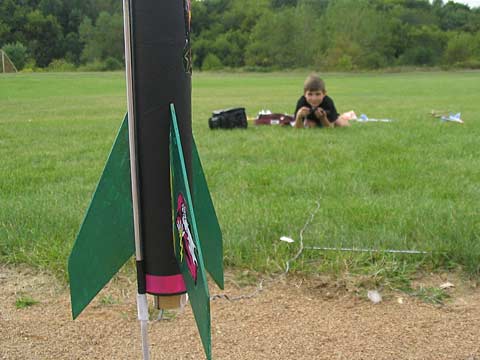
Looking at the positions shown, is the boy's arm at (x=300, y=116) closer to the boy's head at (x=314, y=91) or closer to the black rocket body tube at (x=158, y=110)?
the boy's head at (x=314, y=91)

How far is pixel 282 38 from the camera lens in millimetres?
70562

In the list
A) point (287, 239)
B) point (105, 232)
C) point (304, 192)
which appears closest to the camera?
point (105, 232)

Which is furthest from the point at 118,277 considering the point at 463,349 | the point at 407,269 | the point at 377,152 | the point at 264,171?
the point at 377,152

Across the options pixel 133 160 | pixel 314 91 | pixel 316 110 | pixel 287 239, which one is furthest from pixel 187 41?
pixel 314 91

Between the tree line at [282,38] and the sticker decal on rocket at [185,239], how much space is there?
198 ft

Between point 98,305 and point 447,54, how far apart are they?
6883cm

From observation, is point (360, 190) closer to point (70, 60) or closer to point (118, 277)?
point (118, 277)

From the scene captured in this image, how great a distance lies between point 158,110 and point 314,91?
6.98 m

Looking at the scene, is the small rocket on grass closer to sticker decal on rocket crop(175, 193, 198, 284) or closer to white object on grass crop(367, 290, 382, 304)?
sticker decal on rocket crop(175, 193, 198, 284)

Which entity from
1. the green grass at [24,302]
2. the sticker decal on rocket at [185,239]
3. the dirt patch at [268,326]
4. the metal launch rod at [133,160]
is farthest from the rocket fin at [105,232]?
the green grass at [24,302]

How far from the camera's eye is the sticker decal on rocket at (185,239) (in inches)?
56.7

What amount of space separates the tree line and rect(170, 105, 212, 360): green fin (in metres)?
60.3

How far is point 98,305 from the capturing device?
2471 millimetres

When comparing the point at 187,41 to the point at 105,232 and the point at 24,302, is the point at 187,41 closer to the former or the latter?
the point at 105,232
